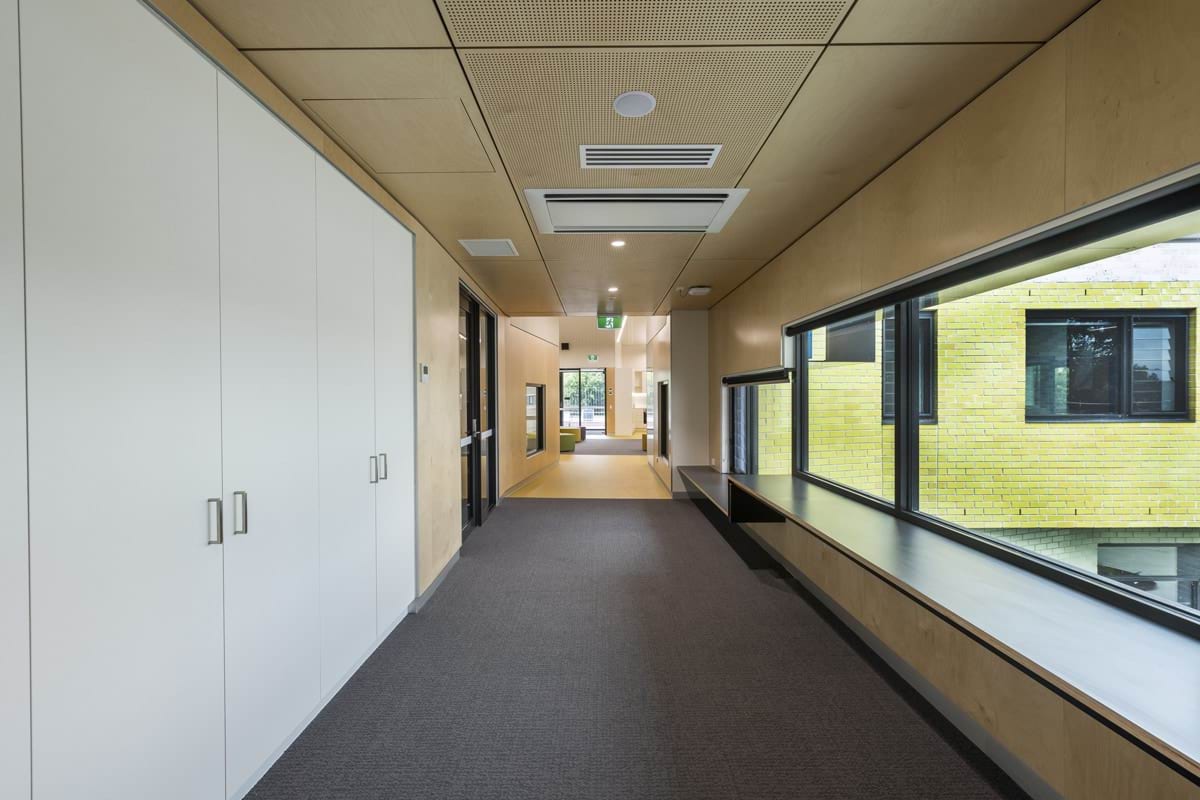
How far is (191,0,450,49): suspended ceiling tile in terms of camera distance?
1630 mm

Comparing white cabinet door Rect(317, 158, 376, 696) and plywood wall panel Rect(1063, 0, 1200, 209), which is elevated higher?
plywood wall panel Rect(1063, 0, 1200, 209)

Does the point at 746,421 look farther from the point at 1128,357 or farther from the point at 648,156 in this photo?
the point at 1128,357

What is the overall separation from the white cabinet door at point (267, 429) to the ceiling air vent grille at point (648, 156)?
1352 millimetres

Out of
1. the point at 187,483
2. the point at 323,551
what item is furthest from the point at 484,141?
the point at 323,551

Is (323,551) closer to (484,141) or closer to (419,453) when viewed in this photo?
(419,453)

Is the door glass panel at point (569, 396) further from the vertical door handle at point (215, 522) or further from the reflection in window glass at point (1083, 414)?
the vertical door handle at point (215, 522)

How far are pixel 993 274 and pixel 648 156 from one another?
66.1 inches

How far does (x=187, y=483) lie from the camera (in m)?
1.58

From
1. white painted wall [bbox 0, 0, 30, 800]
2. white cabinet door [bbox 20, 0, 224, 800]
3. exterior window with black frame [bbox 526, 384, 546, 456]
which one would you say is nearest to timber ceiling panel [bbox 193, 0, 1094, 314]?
white cabinet door [bbox 20, 0, 224, 800]

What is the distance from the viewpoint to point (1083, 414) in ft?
6.54

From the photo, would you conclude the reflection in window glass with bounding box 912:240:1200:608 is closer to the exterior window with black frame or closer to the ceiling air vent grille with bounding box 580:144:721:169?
the ceiling air vent grille with bounding box 580:144:721:169

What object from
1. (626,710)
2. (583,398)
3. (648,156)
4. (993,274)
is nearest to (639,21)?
(648,156)

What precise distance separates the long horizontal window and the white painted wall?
304 cm

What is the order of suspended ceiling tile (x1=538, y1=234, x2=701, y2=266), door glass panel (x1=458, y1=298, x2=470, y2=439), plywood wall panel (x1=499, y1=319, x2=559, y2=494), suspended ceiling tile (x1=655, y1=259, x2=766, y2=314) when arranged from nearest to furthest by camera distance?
suspended ceiling tile (x1=538, y1=234, x2=701, y2=266)
suspended ceiling tile (x1=655, y1=259, x2=766, y2=314)
door glass panel (x1=458, y1=298, x2=470, y2=439)
plywood wall panel (x1=499, y1=319, x2=559, y2=494)
